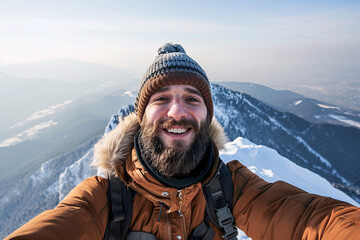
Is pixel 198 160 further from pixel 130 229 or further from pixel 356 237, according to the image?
pixel 356 237

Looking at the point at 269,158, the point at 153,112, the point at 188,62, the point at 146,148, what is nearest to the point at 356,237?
the point at 146,148

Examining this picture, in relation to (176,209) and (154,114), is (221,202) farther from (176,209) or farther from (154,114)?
(154,114)

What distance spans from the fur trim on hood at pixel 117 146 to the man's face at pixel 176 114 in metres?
0.46

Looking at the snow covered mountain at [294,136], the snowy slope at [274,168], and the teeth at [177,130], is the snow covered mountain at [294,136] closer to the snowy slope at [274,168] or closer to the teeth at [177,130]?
the snowy slope at [274,168]

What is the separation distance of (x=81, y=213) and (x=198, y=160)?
1.91 m

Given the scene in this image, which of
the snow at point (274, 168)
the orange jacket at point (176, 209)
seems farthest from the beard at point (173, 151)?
the snow at point (274, 168)

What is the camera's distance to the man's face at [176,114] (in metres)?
3.16

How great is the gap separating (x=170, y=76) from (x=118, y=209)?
97.5 inches

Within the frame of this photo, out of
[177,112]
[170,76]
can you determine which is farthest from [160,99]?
[177,112]

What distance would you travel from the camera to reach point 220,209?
3.10m

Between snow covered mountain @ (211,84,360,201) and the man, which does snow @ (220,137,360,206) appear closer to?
the man

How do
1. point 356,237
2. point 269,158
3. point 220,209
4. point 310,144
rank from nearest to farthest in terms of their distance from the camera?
1. point 356,237
2. point 220,209
3. point 269,158
4. point 310,144

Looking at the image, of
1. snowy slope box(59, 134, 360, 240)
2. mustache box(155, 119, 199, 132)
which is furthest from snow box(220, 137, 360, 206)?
mustache box(155, 119, 199, 132)

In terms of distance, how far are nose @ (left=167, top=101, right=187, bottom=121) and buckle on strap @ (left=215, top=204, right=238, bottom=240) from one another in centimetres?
170
